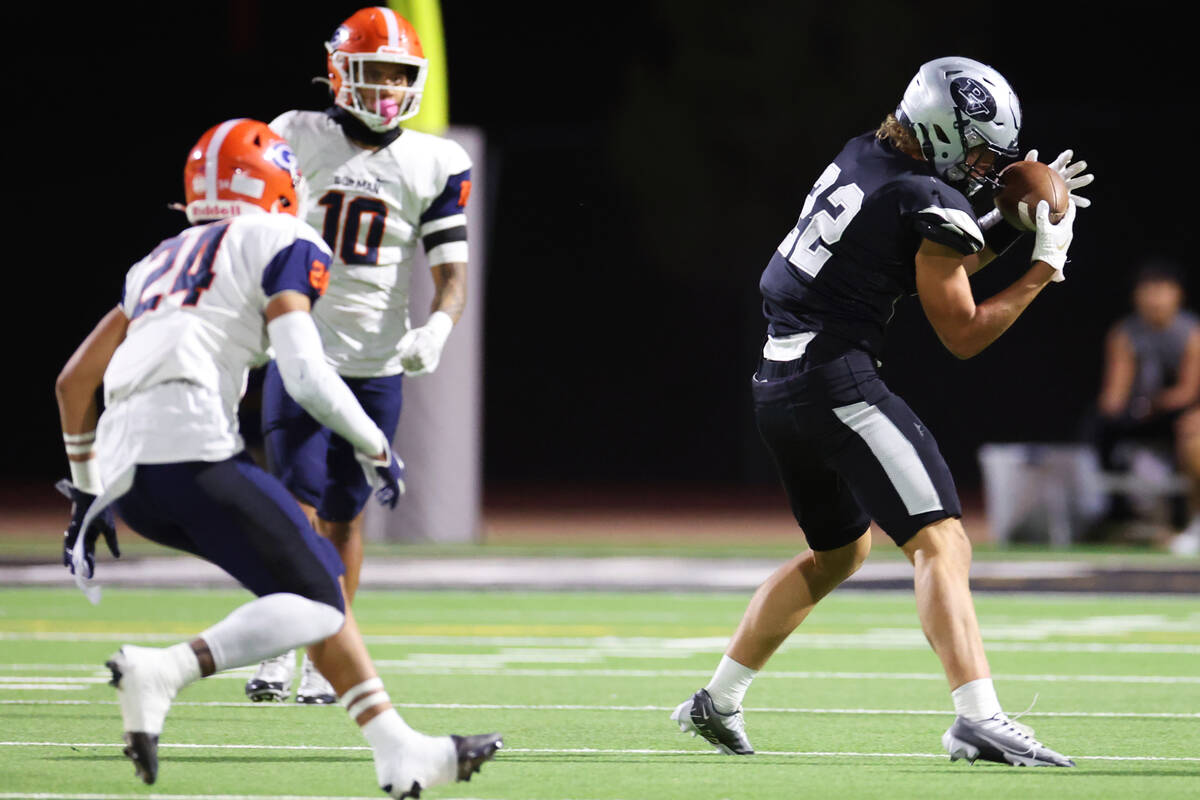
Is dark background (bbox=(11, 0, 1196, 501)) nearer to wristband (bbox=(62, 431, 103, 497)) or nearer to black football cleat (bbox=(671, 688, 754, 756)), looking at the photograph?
black football cleat (bbox=(671, 688, 754, 756))

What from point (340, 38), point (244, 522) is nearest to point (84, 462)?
point (244, 522)

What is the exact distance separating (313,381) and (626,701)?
2.65 meters

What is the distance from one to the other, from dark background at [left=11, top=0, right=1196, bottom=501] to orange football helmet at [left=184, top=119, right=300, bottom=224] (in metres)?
14.1

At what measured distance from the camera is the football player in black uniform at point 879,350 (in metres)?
5.35

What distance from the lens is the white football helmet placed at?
557cm

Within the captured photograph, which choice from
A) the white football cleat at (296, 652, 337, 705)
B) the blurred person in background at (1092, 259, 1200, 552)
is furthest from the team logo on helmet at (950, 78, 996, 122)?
the blurred person in background at (1092, 259, 1200, 552)

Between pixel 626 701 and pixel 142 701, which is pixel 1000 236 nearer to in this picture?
pixel 626 701

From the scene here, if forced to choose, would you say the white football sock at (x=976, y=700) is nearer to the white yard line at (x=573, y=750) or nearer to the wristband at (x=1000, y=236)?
the white yard line at (x=573, y=750)

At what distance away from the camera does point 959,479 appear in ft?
69.9

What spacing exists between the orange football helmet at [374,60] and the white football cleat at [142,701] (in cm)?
257

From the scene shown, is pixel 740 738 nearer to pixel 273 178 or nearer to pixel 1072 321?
pixel 273 178

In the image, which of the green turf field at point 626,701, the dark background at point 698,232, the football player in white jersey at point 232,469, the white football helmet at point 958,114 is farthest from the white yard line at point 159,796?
the dark background at point 698,232

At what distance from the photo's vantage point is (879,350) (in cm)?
549

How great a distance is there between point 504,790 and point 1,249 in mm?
18461
